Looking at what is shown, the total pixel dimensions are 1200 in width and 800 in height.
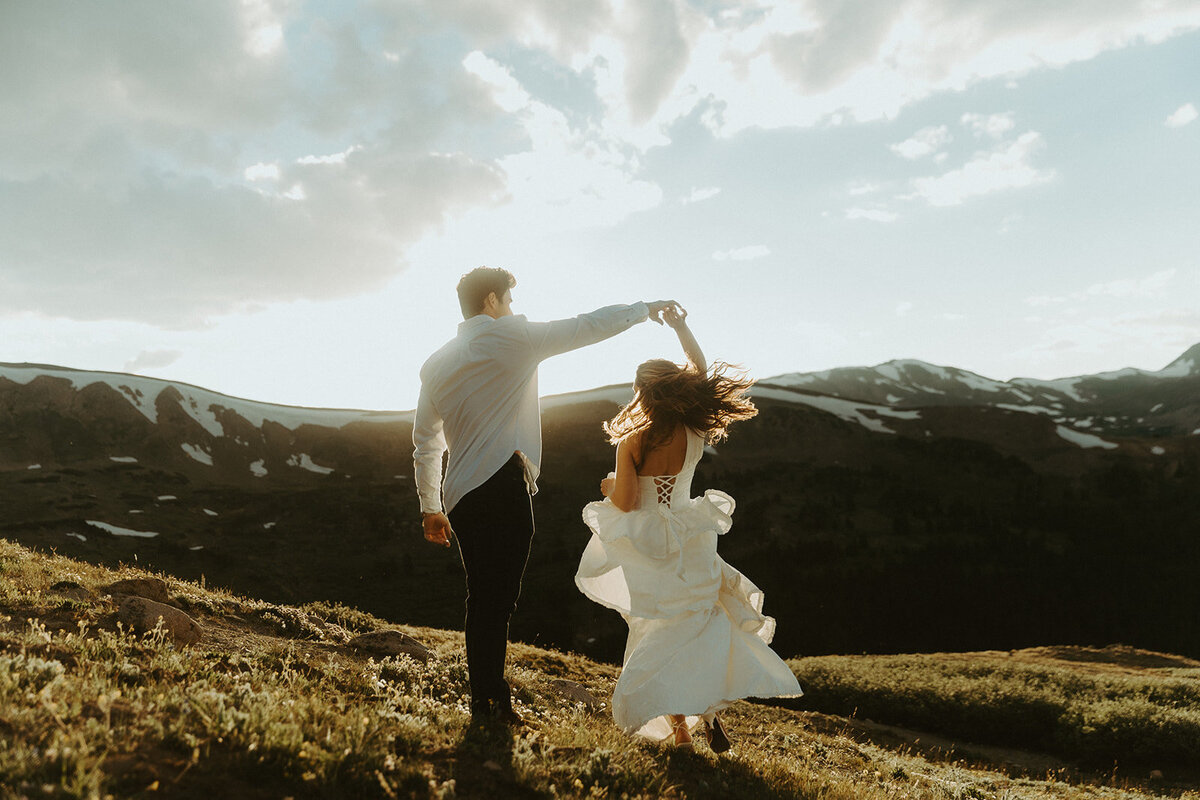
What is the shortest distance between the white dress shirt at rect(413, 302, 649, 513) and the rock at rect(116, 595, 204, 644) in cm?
297

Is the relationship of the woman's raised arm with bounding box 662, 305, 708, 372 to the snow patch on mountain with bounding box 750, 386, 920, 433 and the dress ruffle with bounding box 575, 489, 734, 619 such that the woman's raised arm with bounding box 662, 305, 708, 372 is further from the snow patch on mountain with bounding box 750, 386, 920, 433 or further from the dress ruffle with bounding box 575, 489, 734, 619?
the snow patch on mountain with bounding box 750, 386, 920, 433

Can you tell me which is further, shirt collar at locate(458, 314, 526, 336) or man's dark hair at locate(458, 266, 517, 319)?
man's dark hair at locate(458, 266, 517, 319)

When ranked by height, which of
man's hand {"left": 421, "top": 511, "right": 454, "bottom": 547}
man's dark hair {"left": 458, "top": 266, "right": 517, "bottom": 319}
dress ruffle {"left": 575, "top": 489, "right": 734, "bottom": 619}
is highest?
man's dark hair {"left": 458, "top": 266, "right": 517, "bottom": 319}

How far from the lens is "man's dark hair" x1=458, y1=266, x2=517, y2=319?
4.30m

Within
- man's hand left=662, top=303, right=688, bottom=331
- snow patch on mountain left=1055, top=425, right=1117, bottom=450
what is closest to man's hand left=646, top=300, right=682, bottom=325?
man's hand left=662, top=303, right=688, bottom=331

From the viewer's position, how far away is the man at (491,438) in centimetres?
401

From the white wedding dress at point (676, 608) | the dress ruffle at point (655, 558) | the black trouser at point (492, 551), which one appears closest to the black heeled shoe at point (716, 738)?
the white wedding dress at point (676, 608)

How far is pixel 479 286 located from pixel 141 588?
5.64 m

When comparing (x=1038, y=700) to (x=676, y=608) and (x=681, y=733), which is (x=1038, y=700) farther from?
(x=676, y=608)

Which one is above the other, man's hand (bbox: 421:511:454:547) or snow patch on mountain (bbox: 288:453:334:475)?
man's hand (bbox: 421:511:454:547)

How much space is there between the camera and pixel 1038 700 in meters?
13.0

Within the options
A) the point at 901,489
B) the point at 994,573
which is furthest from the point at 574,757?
the point at 901,489

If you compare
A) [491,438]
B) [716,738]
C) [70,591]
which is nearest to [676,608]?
[716,738]

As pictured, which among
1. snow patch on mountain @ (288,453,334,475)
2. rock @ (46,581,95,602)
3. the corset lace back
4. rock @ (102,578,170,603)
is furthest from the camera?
snow patch on mountain @ (288,453,334,475)
